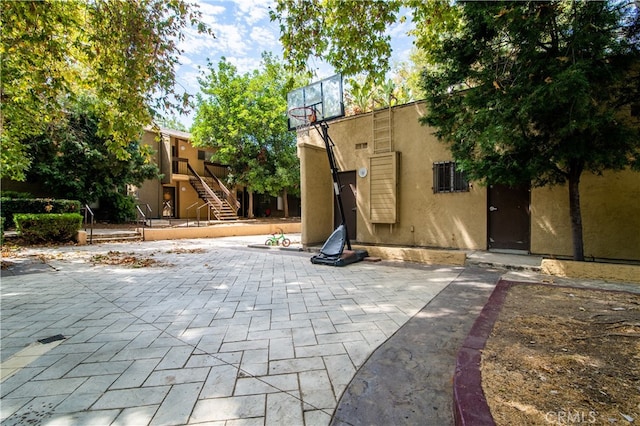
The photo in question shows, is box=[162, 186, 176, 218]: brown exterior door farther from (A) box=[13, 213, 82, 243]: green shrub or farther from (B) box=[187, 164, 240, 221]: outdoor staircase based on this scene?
(A) box=[13, 213, 82, 243]: green shrub

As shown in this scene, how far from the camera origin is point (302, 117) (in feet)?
24.5

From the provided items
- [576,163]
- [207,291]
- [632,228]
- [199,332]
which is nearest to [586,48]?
[576,163]

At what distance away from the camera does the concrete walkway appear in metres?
1.67

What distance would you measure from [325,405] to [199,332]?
163cm

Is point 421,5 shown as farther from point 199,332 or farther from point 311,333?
point 199,332

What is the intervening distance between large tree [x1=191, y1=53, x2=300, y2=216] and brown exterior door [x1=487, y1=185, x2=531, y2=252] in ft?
36.7

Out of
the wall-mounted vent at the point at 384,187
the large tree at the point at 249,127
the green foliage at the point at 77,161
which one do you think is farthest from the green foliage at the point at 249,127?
the wall-mounted vent at the point at 384,187

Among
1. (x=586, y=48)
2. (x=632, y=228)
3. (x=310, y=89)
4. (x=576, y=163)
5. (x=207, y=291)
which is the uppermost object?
(x=310, y=89)

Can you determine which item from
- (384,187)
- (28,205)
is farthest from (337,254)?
(28,205)

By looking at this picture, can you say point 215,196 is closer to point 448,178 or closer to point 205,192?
point 205,192

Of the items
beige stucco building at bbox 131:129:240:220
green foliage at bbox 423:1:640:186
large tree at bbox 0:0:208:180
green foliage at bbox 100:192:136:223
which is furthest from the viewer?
beige stucco building at bbox 131:129:240:220

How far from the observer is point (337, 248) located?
620cm

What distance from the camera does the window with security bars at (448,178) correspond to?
6863 mm

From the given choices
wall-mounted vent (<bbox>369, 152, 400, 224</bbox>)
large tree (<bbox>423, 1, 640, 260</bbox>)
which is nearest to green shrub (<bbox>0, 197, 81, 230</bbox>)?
wall-mounted vent (<bbox>369, 152, 400, 224</bbox>)
